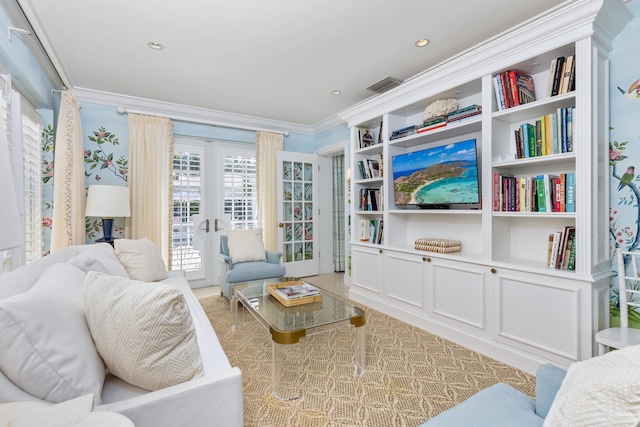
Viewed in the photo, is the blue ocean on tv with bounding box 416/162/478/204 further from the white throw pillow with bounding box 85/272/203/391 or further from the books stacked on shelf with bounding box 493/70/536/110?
the white throw pillow with bounding box 85/272/203/391

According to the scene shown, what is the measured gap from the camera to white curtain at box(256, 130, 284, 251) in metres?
4.53

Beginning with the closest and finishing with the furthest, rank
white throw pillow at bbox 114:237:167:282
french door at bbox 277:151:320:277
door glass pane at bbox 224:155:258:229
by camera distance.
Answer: white throw pillow at bbox 114:237:167:282 < door glass pane at bbox 224:155:258:229 < french door at bbox 277:151:320:277

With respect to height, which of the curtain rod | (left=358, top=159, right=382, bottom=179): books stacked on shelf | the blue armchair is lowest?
the blue armchair

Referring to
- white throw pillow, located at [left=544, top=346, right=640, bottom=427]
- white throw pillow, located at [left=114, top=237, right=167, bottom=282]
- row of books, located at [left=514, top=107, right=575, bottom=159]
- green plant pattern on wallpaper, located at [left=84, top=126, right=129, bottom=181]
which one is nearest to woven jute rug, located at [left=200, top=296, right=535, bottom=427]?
white throw pillow, located at [left=114, top=237, right=167, bottom=282]

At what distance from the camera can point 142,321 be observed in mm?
1034

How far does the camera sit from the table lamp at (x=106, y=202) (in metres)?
3.07

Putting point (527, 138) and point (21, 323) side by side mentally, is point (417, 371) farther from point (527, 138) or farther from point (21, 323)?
point (21, 323)

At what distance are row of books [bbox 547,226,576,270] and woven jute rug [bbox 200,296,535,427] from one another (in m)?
0.78

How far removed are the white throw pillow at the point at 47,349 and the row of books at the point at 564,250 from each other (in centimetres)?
259

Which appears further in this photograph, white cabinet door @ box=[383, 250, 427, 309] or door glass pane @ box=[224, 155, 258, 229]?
door glass pane @ box=[224, 155, 258, 229]

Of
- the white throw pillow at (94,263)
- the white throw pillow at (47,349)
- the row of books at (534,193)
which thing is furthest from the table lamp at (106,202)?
the row of books at (534,193)

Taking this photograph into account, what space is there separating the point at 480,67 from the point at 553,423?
2.45m

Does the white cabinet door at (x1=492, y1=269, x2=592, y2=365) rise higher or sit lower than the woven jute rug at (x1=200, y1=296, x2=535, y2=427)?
higher

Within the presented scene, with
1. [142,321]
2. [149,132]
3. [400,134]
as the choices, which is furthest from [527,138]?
[149,132]
